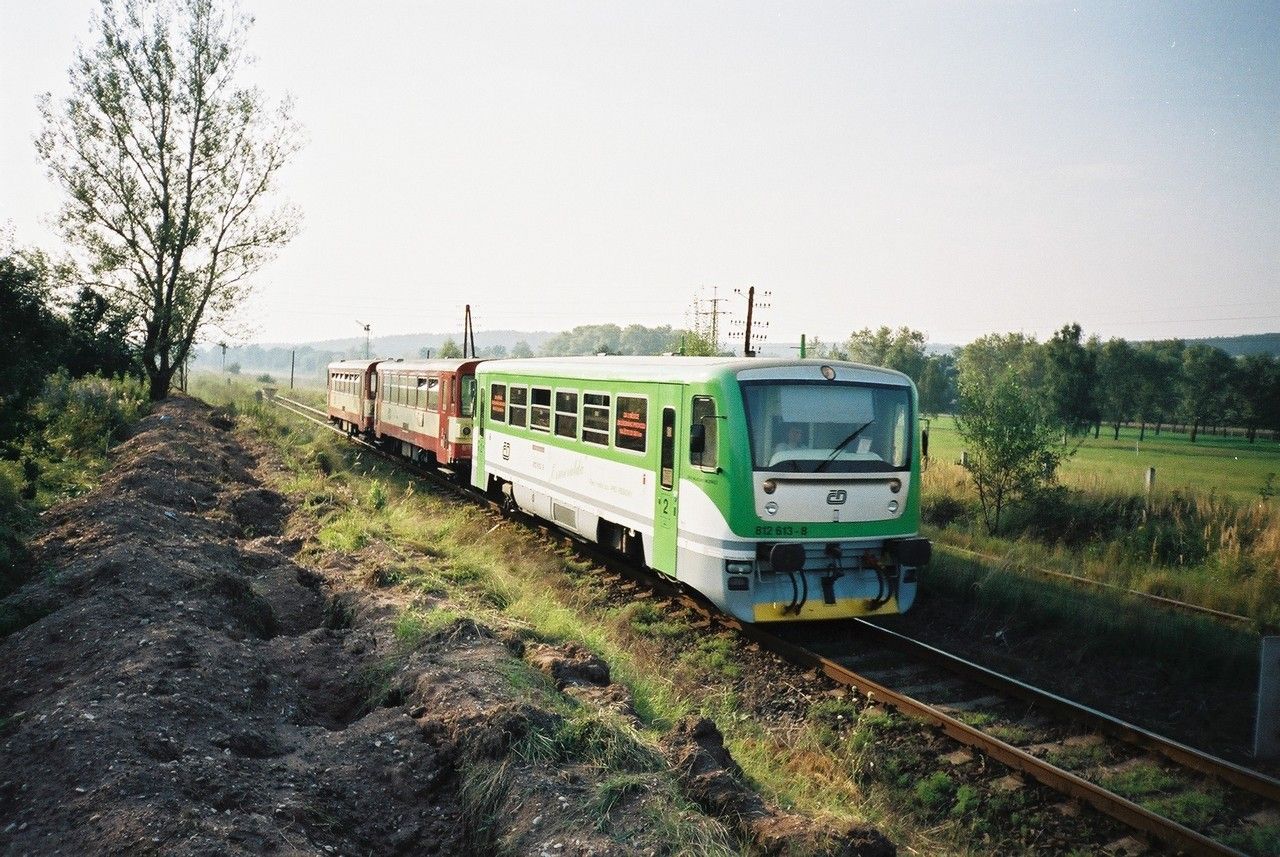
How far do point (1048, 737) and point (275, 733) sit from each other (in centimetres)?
610

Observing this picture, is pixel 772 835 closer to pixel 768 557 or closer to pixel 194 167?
pixel 768 557

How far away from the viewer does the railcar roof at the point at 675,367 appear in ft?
30.2

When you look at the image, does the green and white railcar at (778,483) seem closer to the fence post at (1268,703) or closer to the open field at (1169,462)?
the fence post at (1268,703)

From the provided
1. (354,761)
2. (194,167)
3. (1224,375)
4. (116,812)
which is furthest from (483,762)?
(1224,375)

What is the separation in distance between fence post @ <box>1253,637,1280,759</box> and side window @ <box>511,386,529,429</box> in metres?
10.7

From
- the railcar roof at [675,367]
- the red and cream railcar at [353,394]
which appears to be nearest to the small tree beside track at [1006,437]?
the railcar roof at [675,367]

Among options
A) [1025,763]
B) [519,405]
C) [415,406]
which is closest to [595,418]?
[519,405]

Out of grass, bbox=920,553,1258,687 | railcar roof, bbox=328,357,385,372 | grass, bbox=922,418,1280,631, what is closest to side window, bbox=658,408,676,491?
grass, bbox=920,553,1258,687

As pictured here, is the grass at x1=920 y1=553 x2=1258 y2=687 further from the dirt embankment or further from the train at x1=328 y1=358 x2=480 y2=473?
the train at x1=328 y1=358 x2=480 y2=473

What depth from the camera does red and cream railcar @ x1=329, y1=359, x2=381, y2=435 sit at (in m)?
28.8

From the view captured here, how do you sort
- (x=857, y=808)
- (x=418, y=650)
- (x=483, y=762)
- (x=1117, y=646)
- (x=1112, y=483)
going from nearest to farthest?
(x=483, y=762), (x=857, y=808), (x=418, y=650), (x=1117, y=646), (x=1112, y=483)

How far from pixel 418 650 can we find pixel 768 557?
373 cm

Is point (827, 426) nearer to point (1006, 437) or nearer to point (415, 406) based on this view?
point (1006, 437)

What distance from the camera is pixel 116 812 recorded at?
4062mm
